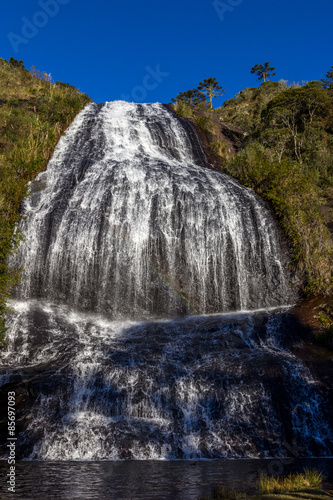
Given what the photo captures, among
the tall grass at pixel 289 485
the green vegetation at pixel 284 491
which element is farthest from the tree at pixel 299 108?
the green vegetation at pixel 284 491

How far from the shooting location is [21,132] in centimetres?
2397

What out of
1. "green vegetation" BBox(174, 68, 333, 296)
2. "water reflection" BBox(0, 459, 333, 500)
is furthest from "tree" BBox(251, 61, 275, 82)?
"water reflection" BBox(0, 459, 333, 500)

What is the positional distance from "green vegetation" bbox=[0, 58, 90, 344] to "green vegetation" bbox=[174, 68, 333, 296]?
978 centimetres

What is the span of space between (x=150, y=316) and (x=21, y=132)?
14990 mm

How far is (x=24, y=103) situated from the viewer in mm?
29781

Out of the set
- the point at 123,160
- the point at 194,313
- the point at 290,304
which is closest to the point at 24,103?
the point at 123,160

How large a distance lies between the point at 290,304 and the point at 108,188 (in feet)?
31.9

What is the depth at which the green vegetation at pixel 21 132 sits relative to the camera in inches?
641

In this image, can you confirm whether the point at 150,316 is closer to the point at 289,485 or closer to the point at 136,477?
the point at 136,477

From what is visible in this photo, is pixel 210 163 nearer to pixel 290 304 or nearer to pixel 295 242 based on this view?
pixel 295 242

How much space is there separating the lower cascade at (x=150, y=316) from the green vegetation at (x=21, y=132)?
0.65m

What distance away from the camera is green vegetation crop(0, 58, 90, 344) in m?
16.3

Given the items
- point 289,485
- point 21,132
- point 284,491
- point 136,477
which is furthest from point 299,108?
point 284,491

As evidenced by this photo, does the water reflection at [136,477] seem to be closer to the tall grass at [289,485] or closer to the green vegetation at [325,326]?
the tall grass at [289,485]
